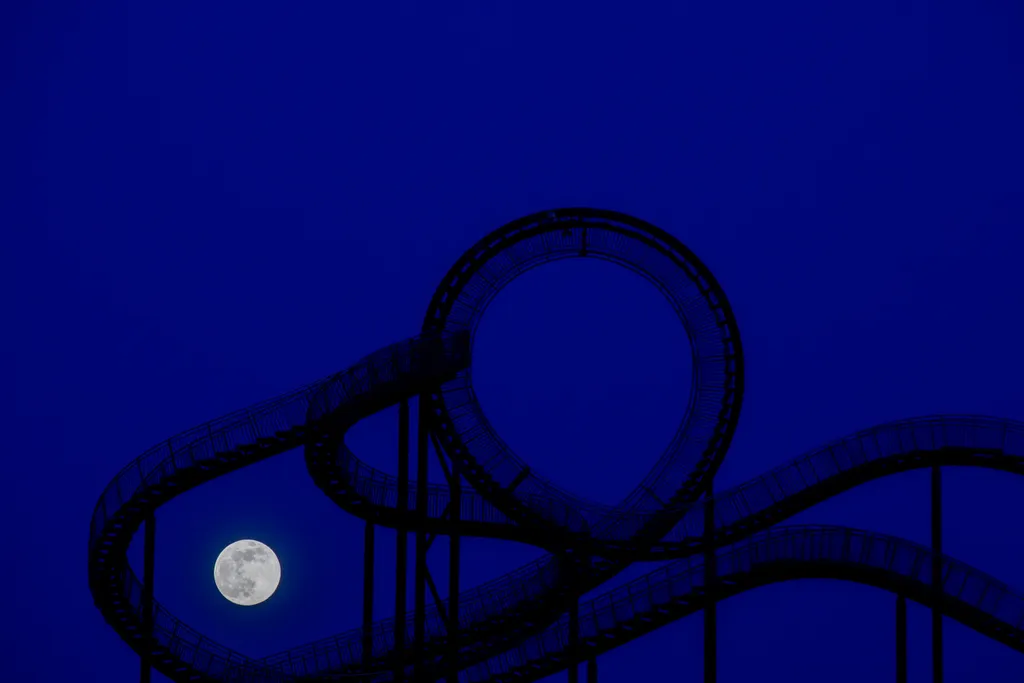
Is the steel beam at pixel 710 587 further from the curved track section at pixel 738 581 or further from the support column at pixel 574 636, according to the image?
the support column at pixel 574 636

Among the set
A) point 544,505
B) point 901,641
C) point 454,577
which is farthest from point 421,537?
point 901,641

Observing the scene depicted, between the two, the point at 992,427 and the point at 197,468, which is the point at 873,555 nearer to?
the point at 992,427

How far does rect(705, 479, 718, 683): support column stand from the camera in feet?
77.2

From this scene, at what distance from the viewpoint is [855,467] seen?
25.3 meters

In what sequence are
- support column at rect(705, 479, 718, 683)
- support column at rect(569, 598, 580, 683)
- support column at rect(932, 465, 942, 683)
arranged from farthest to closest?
1. support column at rect(932, 465, 942, 683)
2. support column at rect(569, 598, 580, 683)
3. support column at rect(705, 479, 718, 683)

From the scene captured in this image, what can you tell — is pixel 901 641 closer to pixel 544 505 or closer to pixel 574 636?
pixel 574 636

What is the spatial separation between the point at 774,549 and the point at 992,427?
450 centimetres

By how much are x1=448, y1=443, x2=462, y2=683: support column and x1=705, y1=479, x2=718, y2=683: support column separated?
399cm

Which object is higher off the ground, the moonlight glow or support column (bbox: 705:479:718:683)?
the moonlight glow

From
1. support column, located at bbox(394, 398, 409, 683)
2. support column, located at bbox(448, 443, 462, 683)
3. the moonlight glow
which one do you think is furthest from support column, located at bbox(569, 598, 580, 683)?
the moonlight glow

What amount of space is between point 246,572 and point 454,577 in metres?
19.7

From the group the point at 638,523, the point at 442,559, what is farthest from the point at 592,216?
the point at 442,559

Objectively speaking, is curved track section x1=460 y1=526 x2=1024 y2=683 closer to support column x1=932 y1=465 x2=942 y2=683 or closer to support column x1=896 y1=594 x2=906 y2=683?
support column x1=932 y1=465 x2=942 y2=683

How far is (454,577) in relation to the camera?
25.0m
